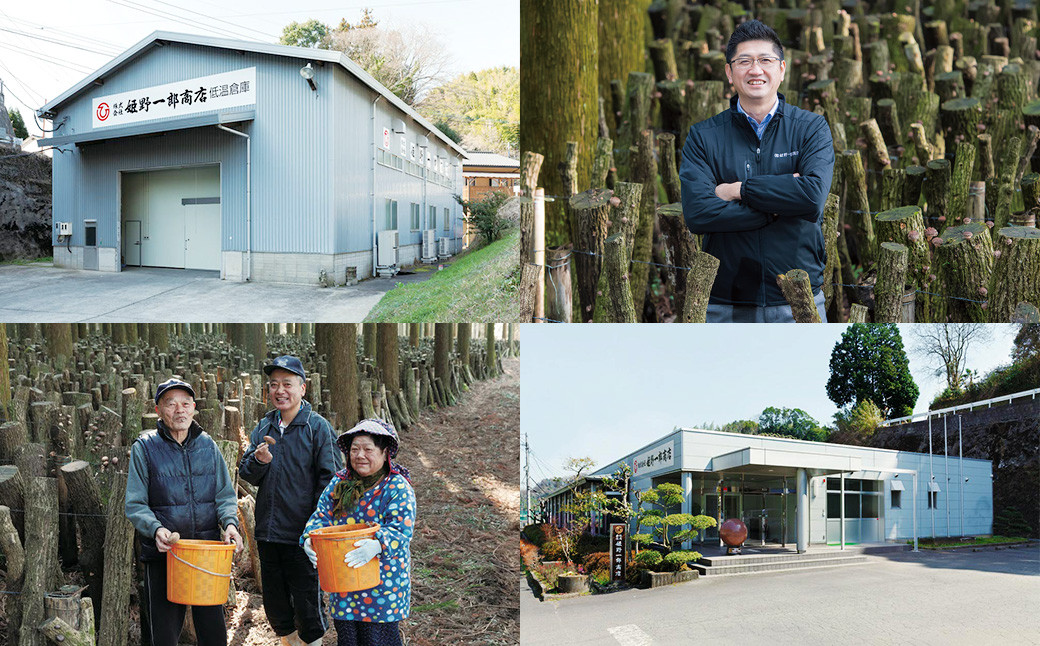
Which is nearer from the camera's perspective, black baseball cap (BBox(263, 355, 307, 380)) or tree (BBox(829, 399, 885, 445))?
black baseball cap (BBox(263, 355, 307, 380))

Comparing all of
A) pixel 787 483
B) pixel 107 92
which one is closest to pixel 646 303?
pixel 787 483

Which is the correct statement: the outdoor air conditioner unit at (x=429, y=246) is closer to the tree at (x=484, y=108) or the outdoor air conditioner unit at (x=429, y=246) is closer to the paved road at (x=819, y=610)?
the tree at (x=484, y=108)

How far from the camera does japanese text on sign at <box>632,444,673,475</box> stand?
376 centimetres

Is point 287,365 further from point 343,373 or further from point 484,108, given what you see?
point 484,108

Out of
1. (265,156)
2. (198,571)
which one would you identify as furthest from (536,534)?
(265,156)

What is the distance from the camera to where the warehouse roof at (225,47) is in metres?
6.07

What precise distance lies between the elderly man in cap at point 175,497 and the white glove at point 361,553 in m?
0.63

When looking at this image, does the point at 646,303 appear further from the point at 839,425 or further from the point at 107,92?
the point at 107,92

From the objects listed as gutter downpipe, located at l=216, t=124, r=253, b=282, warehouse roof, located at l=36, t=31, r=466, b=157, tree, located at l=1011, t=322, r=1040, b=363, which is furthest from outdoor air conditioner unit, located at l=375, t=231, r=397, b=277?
tree, located at l=1011, t=322, r=1040, b=363

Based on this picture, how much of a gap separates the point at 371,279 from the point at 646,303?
3408mm

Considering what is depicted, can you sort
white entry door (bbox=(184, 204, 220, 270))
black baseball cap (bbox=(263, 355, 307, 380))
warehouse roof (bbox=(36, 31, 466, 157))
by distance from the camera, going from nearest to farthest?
black baseball cap (bbox=(263, 355, 307, 380))
warehouse roof (bbox=(36, 31, 466, 157))
white entry door (bbox=(184, 204, 220, 270))

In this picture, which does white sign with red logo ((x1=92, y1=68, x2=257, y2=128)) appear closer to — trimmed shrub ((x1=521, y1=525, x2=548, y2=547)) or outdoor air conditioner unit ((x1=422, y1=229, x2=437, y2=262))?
outdoor air conditioner unit ((x1=422, y1=229, x2=437, y2=262))

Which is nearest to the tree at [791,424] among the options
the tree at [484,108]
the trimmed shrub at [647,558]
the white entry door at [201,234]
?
the trimmed shrub at [647,558]

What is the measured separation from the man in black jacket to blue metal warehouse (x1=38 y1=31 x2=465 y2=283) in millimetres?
2873
